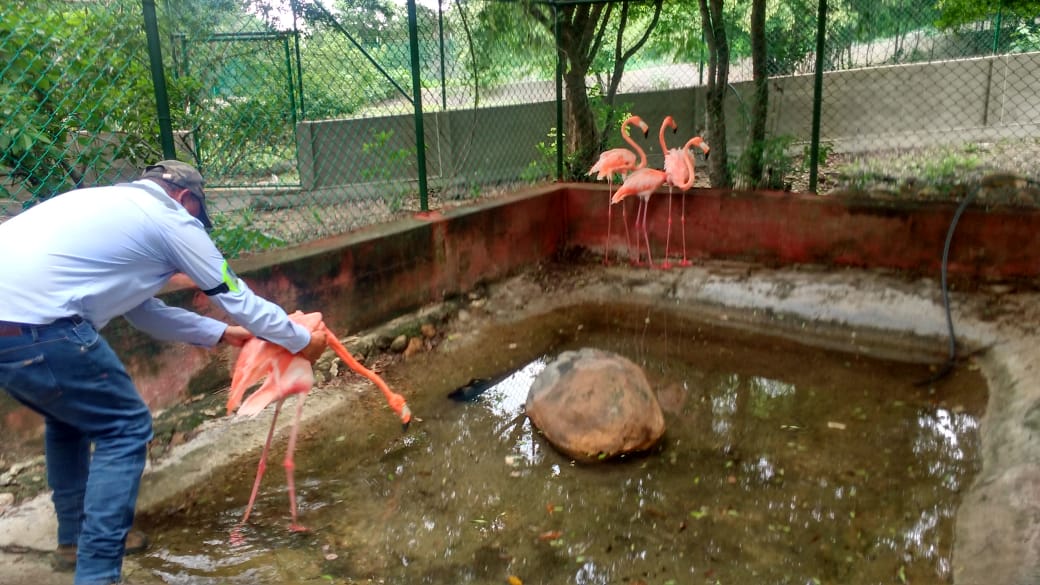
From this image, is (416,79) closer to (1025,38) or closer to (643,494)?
(643,494)

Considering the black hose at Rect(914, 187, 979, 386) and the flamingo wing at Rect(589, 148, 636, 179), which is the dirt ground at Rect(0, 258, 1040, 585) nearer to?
the black hose at Rect(914, 187, 979, 386)

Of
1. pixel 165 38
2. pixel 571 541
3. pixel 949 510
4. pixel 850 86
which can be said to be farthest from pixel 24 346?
pixel 850 86

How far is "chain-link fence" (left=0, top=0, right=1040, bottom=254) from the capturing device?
4.00m

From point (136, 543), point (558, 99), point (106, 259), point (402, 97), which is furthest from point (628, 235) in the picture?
point (106, 259)

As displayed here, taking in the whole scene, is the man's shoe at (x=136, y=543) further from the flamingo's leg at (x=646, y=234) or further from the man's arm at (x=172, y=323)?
the flamingo's leg at (x=646, y=234)

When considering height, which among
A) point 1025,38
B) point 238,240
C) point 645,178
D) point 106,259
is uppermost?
point 1025,38

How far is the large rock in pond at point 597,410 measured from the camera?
3699 mm

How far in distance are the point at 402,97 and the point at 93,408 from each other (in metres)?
4.06

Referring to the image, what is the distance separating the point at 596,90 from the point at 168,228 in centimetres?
592

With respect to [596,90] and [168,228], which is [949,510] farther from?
[596,90]

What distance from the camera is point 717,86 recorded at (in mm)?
6691

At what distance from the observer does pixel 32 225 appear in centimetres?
248

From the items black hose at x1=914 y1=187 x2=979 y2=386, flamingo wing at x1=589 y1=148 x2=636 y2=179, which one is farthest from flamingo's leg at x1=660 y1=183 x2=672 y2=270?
black hose at x1=914 y1=187 x2=979 y2=386

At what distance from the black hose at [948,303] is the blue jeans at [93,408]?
4.08m
